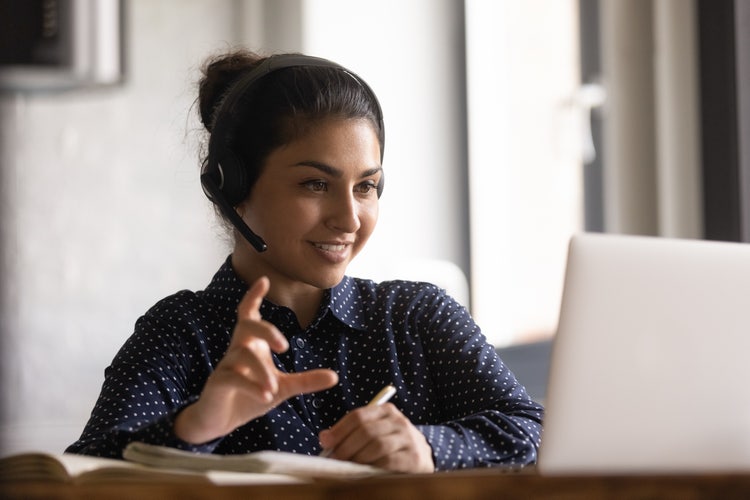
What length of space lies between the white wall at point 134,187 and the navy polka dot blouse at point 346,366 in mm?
1042

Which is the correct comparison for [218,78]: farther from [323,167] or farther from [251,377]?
[251,377]

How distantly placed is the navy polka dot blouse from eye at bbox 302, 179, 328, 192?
0.52 feet

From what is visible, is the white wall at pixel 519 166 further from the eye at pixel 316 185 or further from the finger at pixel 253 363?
the finger at pixel 253 363

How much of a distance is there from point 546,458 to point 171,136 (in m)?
1.95

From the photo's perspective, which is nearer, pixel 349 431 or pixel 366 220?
pixel 349 431

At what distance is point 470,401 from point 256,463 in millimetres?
599

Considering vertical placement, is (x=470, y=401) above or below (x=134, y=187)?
below

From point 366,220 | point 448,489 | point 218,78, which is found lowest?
point 448,489

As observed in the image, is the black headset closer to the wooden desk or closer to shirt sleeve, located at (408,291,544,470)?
shirt sleeve, located at (408,291,544,470)

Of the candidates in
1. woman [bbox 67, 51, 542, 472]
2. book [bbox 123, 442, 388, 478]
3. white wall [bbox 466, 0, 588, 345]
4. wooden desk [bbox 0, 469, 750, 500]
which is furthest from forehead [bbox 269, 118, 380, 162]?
white wall [bbox 466, 0, 588, 345]

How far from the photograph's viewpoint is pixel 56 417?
2.48 meters

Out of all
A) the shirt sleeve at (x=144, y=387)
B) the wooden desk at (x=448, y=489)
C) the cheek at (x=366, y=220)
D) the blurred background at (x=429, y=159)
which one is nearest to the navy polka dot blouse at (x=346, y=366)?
the shirt sleeve at (x=144, y=387)

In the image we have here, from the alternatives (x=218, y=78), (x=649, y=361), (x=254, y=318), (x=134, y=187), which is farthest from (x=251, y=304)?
(x=134, y=187)

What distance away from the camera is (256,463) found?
848mm
